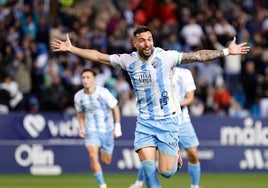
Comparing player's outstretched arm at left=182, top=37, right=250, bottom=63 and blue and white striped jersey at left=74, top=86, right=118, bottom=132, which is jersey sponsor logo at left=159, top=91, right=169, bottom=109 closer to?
player's outstretched arm at left=182, top=37, right=250, bottom=63

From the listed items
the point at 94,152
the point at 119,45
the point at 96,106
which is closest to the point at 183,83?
the point at 96,106

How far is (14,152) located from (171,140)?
1017cm

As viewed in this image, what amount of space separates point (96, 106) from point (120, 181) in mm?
3003

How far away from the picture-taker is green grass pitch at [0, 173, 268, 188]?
2036cm

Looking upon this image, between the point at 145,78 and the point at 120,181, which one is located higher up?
the point at 145,78

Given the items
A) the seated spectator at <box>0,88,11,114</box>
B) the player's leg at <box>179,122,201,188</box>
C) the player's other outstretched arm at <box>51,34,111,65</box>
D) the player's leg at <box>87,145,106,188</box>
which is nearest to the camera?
the player's other outstretched arm at <box>51,34,111,65</box>

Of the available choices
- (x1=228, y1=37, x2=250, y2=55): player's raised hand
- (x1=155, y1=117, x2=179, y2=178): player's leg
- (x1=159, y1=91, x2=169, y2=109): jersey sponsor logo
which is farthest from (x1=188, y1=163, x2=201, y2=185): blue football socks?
(x1=228, y1=37, x2=250, y2=55): player's raised hand

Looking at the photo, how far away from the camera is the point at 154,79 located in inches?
556

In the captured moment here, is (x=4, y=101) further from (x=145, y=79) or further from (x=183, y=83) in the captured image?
(x=145, y=79)

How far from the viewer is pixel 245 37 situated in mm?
28531

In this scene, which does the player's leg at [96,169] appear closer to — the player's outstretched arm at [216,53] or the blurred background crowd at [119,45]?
the player's outstretched arm at [216,53]

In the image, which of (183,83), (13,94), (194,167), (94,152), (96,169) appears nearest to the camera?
(194,167)

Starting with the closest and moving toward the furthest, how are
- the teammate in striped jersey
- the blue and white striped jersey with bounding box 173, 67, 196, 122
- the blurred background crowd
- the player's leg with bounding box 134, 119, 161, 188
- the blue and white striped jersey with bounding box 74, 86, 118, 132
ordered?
the player's leg with bounding box 134, 119, 161, 188 < the blue and white striped jersey with bounding box 173, 67, 196, 122 < the teammate in striped jersey < the blue and white striped jersey with bounding box 74, 86, 118, 132 < the blurred background crowd

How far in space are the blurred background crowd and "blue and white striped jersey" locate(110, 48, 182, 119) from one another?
10.5 metres
